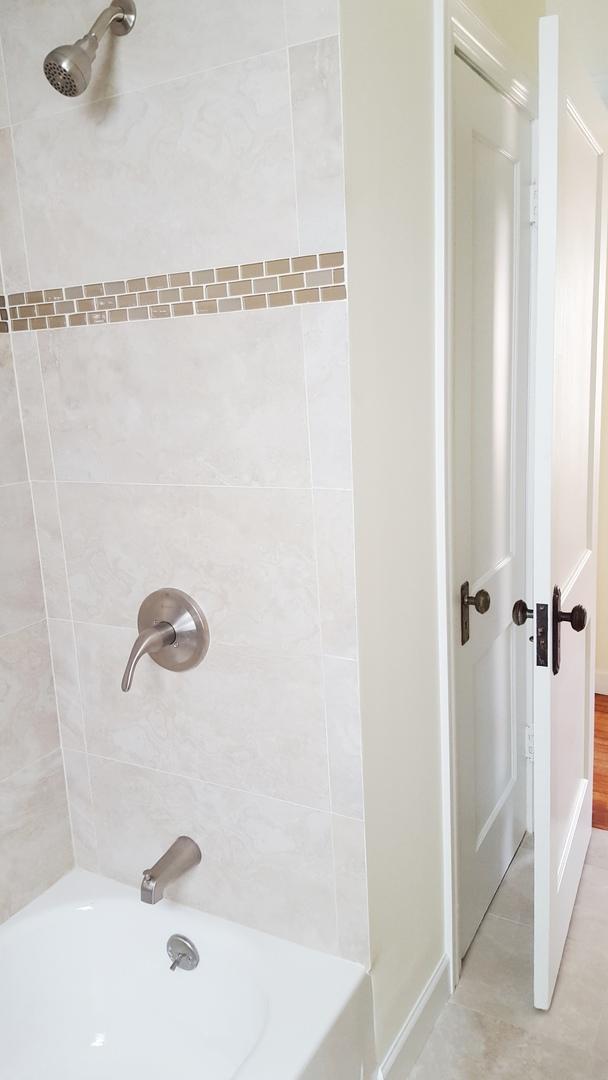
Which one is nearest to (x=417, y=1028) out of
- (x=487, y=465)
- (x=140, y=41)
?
(x=487, y=465)

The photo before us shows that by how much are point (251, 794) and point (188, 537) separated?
50 centimetres

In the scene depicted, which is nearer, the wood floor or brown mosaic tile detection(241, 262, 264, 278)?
brown mosaic tile detection(241, 262, 264, 278)

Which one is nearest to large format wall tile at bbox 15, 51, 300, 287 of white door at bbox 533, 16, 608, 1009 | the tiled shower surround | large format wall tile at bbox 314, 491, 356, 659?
the tiled shower surround

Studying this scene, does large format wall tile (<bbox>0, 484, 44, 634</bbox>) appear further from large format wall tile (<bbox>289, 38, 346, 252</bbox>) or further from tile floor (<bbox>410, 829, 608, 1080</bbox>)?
tile floor (<bbox>410, 829, 608, 1080</bbox>)

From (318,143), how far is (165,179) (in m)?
0.29

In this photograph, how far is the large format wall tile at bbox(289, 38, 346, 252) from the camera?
1193 mm

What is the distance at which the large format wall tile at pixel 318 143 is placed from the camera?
3.92 ft

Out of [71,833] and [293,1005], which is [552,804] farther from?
[71,833]

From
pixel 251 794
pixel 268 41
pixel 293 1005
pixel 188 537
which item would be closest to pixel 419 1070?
pixel 293 1005

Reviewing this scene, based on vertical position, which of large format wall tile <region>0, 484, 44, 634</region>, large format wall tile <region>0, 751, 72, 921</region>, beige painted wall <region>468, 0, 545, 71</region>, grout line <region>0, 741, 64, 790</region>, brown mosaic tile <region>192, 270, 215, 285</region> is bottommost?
large format wall tile <region>0, 751, 72, 921</region>

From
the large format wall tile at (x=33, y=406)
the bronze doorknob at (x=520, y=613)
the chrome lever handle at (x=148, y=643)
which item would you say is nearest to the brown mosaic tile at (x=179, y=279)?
the large format wall tile at (x=33, y=406)

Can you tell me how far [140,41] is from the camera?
1.34 metres

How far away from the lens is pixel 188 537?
4.94 feet

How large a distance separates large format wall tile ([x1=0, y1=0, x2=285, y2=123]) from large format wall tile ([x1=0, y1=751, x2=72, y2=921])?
51.7 inches
